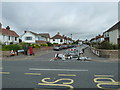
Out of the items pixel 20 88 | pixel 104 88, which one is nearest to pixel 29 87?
pixel 20 88

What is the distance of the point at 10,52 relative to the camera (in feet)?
51.4

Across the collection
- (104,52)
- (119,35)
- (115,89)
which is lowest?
(115,89)

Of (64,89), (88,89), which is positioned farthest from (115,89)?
(64,89)

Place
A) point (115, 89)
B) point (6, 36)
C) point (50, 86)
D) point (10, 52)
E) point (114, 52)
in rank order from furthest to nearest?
point (6, 36)
point (10, 52)
point (114, 52)
point (50, 86)
point (115, 89)

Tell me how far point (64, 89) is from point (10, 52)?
14.7m

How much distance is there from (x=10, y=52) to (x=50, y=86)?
14.1 metres

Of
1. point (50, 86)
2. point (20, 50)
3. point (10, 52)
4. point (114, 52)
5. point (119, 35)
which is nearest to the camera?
point (50, 86)

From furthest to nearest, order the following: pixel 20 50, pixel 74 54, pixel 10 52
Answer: pixel 20 50, pixel 10 52, pixel 74 54

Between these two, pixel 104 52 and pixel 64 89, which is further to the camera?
pixel 104 52

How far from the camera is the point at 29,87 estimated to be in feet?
13.4

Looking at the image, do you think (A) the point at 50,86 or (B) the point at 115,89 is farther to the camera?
(A) the point at 50,86

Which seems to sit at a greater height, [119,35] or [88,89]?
[119,35]

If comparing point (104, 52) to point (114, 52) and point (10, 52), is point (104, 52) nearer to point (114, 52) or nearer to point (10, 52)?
point (114, 52)

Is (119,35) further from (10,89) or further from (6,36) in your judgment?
(6,36)
